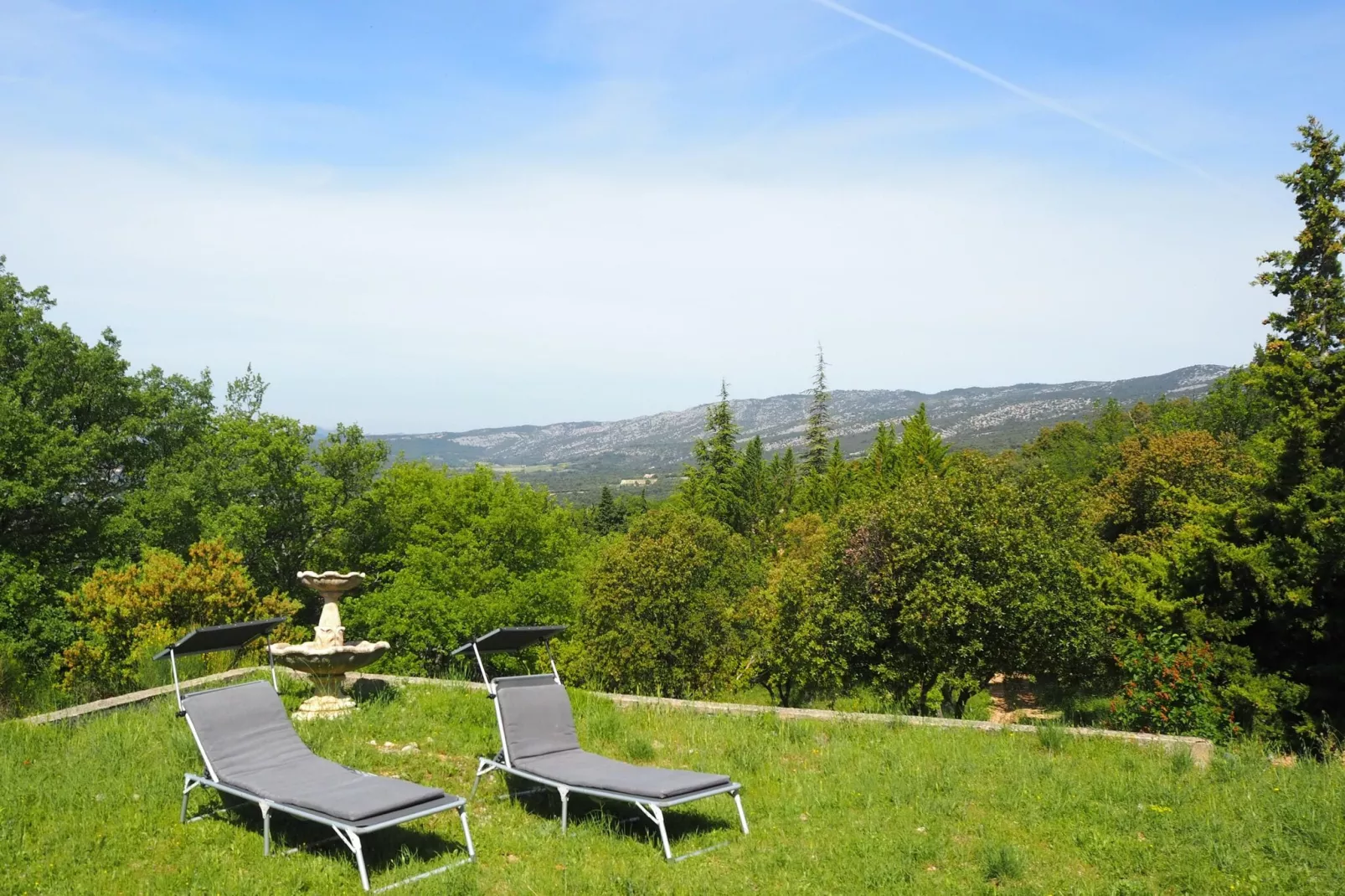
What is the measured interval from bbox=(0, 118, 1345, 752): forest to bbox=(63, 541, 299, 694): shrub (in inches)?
2.8

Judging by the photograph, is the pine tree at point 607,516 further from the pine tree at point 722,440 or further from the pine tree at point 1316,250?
the pine tree at point 1316,250

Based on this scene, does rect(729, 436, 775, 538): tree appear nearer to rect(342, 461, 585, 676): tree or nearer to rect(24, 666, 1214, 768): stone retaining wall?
rect(342, 461, 585, 676): tree

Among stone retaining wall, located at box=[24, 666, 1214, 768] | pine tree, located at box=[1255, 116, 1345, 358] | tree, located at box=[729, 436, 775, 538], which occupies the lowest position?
tree, located at box=[729, 436, 775, 538]

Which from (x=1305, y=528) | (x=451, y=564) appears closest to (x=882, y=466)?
(x=451, y=564)

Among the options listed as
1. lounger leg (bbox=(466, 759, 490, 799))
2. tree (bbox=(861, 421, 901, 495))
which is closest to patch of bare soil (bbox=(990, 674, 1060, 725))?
tree (bbox=(861, 421, 901, 495))

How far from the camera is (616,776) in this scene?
6.21m

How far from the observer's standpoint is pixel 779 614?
2047 cm

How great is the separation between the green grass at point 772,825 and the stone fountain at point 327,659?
52cm

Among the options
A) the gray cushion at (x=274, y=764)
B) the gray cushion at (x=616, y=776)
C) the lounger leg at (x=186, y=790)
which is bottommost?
the gray cushion at (x=616, y=776)

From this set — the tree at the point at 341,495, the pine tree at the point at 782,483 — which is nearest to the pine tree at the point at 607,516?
the pine tree at the point at 782,483

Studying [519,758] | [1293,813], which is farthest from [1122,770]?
[519,758]

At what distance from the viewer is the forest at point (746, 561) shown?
12.1 meters

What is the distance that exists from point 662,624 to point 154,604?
38.3 ft

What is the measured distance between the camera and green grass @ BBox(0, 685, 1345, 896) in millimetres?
5102
